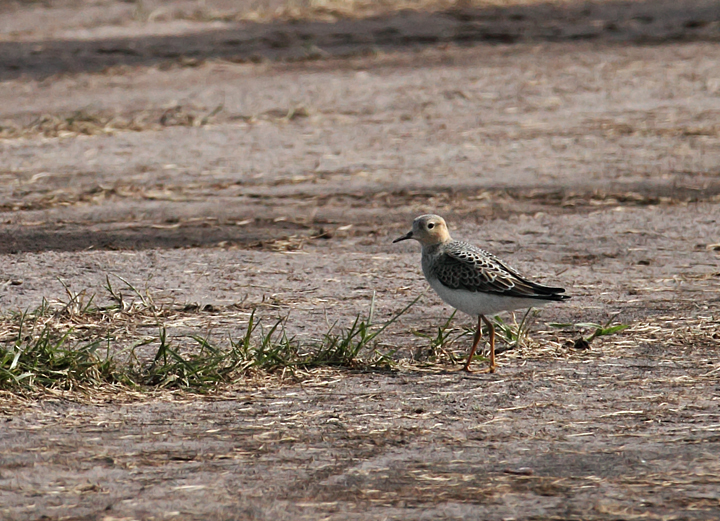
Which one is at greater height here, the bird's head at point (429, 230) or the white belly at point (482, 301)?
the bird's head at point (429, 230)

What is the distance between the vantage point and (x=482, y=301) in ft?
22.3

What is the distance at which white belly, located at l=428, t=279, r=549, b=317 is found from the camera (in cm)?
675

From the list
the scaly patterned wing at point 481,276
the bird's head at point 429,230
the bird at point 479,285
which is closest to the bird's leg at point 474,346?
the bird at point 479,285

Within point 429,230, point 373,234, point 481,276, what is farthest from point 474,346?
point 373,234

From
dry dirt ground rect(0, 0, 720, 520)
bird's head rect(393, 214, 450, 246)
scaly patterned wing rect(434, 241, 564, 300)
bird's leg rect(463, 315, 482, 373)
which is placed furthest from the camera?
bird's head rect(393, 214, 450, 246)

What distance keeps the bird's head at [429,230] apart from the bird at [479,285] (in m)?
0.10

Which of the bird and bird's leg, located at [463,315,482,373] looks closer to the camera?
the bird

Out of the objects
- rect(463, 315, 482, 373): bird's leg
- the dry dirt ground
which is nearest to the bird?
rect(463, 315, 482, 373): bird's leg

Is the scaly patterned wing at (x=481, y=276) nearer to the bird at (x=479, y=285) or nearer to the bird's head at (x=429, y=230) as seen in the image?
the bird at (x=479, y=285)

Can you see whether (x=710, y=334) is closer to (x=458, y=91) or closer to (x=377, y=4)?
(x=458, y=91)

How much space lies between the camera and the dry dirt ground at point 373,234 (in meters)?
5.36

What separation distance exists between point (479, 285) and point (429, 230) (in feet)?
2.08

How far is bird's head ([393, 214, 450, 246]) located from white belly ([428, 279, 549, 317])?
0.43 metres

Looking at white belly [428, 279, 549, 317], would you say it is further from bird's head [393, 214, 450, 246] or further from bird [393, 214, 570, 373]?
bird's head [393, 214, 450, 246]
